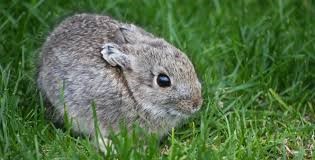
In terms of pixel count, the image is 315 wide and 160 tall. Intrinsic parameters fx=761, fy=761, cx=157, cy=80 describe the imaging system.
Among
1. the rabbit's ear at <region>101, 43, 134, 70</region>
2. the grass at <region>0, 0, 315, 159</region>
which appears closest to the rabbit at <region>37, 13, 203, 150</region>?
the rabbit's ear at <region>101, 43, 134, 70</region>

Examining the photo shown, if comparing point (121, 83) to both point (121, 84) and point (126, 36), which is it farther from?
point (126, 36)

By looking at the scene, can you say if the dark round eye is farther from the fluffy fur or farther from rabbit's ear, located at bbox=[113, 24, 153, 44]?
rabbit's ear, located at bbox=[113, 24, 153, 44]

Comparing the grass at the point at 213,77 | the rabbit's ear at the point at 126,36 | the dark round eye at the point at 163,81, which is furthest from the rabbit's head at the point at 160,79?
the grass at the point at 213,77

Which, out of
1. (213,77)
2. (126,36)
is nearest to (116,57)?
(126,36)

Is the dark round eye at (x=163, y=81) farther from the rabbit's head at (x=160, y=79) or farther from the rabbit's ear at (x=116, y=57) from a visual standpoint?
the rabbit's ear at (x=116, y=57)

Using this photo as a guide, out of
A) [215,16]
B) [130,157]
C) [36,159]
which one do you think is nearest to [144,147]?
[130,157]

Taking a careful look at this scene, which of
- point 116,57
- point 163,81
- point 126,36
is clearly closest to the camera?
point 163,81

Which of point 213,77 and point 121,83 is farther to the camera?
point 213,77

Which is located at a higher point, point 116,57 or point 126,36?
point 126,36
